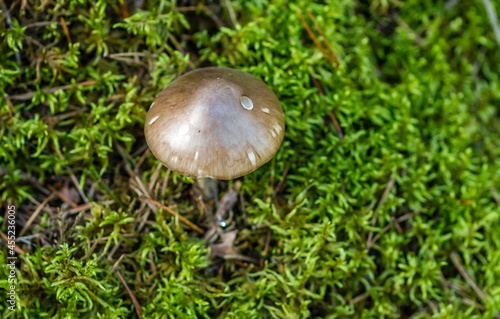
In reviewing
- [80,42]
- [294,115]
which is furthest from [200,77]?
[80,42]

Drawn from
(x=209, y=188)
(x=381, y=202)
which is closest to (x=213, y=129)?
(x=209, y=188)

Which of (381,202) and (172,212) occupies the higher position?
(381,202)

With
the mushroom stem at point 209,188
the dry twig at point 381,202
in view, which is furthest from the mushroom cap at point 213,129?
the dry twig at point 381,202

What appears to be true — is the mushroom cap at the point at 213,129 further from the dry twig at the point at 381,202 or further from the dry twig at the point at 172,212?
the dry twig at the point at 381,202

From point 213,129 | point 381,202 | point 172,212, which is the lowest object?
point 172,212

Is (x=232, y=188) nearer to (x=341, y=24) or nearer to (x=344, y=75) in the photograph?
(x=344, y=75)

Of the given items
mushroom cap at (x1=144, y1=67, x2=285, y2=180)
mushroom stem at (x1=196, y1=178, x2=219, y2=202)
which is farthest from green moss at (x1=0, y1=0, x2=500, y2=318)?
mushroom cap at (x1=144, y1=67, x2=285, y2=180)

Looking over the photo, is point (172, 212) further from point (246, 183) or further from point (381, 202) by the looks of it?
point (381, 202)
